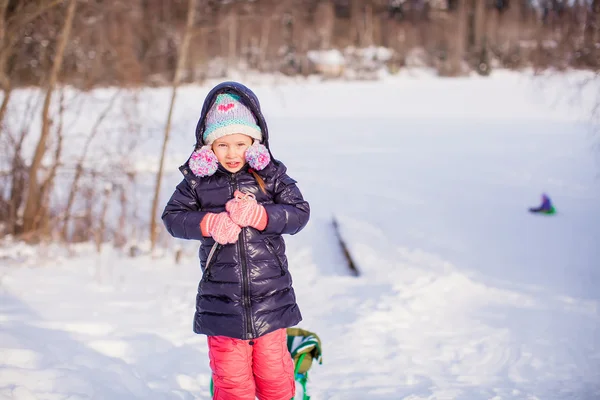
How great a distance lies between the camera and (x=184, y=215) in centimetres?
257

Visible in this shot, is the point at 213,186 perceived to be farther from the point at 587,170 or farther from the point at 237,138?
the point at 587,170

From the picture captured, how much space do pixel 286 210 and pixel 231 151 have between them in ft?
1.24

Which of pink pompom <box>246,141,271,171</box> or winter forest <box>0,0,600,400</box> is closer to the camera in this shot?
pink pompom <box>246,141,271,171</box>

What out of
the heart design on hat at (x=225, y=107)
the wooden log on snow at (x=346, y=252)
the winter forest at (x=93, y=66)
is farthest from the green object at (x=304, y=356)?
the winter forest at (x=93, y=66)

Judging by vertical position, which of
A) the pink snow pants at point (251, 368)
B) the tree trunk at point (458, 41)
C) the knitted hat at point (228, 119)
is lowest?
the pink snow pants at point (251, 368)

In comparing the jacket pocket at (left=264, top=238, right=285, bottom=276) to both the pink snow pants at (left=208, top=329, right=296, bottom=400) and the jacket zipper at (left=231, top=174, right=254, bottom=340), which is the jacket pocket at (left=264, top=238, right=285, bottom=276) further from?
the pink snow pants at (left=208, top=329, right=296, bottom=400)

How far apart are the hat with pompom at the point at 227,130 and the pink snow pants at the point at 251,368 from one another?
0.80 meters

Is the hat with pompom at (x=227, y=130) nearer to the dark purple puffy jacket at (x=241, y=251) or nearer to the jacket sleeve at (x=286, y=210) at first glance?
the dark purple puffy jacket at (x=241, y=251)

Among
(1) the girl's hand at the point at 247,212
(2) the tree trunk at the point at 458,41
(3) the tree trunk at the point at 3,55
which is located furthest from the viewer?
(2) the tree trunk at the point at 458,41

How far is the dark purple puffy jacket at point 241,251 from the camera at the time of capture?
2.58 m

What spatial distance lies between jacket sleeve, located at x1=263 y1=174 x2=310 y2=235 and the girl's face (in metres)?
0.21

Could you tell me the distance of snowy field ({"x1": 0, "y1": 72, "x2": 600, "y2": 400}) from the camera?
3672 millimetres

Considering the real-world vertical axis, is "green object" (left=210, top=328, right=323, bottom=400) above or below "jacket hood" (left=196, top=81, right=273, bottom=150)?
below

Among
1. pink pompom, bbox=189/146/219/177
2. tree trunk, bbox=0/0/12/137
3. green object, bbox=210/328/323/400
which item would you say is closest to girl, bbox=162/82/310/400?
pink pompom, bbox=189/146/219/177
